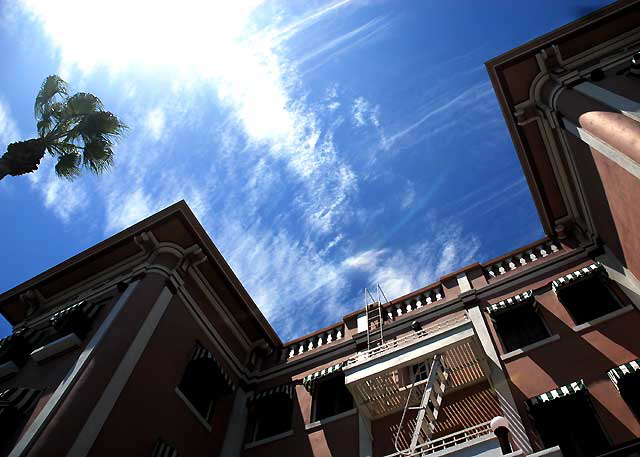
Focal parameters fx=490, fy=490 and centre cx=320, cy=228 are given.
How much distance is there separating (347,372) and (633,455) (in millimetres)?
7225

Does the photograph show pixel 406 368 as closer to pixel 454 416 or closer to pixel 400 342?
pixel 400 342

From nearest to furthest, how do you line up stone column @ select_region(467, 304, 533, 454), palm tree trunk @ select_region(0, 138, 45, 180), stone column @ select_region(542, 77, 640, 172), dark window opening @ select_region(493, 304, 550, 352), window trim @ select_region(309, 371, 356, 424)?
1. stone column @ select_region(467, 304, 533, 454)
2. stone column @ select_region(542, 77, 640, 172)
3. dark window opening @ select_region(493, 304, 550, 352)
4. window trim @ select_region(309, 371, 356, 424)
5. palm tree trunk @ select_region(0, 138, 45, 180)

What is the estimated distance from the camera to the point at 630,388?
1054 cm

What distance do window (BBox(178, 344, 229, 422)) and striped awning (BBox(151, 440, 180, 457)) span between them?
6.17 feet

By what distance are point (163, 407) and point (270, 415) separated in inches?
150

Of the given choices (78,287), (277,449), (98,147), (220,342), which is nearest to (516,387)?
(277,449)

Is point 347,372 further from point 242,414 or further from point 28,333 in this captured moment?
point 28,333

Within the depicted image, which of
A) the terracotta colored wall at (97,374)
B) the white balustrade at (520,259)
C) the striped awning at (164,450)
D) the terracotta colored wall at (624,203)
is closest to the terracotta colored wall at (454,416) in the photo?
the white balustrade at (520,259)

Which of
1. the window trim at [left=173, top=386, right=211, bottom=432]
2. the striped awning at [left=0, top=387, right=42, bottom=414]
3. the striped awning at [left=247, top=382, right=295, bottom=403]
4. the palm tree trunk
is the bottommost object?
the striped awning at [left=0, top=387, right=42, bottom=414]

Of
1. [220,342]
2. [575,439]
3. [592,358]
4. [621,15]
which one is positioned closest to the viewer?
[575,439]

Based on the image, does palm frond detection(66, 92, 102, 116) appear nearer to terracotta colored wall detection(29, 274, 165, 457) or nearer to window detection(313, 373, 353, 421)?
terracotta colored wall detection(29, 274, 165, 457)

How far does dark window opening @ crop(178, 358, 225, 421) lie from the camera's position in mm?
14531

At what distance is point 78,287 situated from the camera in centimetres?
1678

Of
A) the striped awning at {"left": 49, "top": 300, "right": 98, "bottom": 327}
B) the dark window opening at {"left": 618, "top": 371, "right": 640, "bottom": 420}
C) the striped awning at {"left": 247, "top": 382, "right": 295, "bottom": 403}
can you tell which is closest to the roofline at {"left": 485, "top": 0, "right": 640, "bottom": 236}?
the dark window opening at {"left": 618, "top": 371, "right": 640, "bottom": 420}
